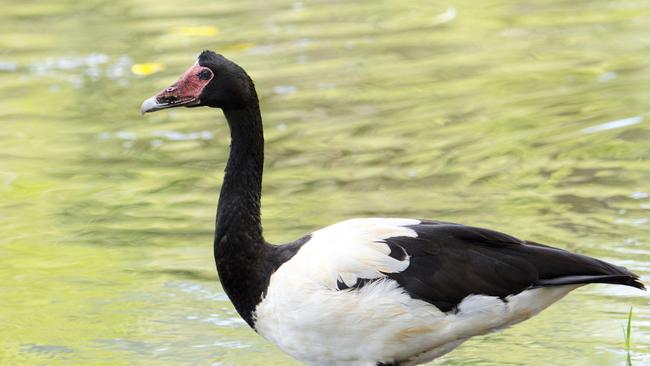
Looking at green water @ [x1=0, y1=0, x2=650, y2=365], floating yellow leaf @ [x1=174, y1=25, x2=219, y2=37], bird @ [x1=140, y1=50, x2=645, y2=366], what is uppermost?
floating yellow leaf @ [x1=174, y1=25, x2=219, y2=37]

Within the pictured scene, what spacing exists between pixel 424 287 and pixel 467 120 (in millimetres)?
5115

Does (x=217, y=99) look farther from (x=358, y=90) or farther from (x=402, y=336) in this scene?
(x=358, y=90)

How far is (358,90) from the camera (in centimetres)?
1157

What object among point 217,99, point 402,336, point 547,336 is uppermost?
point 217,99

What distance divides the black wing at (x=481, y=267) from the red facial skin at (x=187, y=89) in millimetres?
1140

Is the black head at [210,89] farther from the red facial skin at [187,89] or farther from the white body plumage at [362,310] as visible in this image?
the white body plumage at [362,310]

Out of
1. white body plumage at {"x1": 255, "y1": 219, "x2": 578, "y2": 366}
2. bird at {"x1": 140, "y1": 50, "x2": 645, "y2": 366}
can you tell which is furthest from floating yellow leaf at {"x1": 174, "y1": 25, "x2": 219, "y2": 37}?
white body plumage at {"x1": 255, "y1": 219, "x2": 578, "y2": 366}

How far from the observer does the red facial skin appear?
596 centimetres

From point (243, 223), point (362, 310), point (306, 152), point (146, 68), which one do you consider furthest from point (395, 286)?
point (146, 68)

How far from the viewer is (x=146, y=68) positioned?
12.6m

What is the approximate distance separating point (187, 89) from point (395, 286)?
1352 mm

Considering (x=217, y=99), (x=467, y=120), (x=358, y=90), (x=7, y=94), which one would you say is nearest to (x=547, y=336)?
(x=217, y=99)

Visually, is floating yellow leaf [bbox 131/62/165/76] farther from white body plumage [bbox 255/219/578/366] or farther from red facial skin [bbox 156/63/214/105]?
white body plumage [bbox 255/219/578/366]

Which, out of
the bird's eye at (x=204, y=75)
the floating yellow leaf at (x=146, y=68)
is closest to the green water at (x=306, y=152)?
the floating yellow leaf at (x=146, y=68)
